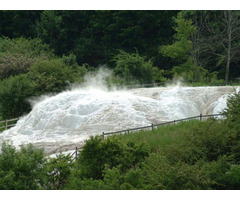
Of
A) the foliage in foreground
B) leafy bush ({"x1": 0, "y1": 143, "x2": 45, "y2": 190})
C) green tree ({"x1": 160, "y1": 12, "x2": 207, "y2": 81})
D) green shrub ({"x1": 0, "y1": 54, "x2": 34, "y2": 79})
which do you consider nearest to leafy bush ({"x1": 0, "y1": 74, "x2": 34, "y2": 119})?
green shrub ({"x1": 0, "y1": 54, "x2": 34, "y2": 79})

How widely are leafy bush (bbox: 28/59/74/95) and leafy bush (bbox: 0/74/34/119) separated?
913 mm

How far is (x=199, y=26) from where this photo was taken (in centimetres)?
4475

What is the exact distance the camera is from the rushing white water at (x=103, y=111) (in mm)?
24000

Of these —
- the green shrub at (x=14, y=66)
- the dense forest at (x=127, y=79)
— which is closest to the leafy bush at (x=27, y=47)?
the dense forest at (x=127, y=79)

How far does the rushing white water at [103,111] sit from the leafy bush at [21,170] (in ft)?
27.8

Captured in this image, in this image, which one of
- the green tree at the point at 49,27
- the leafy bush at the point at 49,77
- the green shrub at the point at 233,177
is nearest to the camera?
the green shrub at the point at 233,177

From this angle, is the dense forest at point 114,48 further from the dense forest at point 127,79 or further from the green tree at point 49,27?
the dense forest at point 127,79

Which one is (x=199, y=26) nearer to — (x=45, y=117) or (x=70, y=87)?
(x=70, y=87)

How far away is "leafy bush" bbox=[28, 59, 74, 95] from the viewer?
105ft

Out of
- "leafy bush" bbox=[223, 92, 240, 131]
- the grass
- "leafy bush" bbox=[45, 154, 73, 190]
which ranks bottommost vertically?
"leafy bush" bbox=[45, 154, 73, 190]

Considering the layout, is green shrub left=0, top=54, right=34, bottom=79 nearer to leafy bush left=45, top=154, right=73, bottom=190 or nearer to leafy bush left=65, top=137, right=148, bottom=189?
leafy bush left=65, top=137, right=148, bottom=189

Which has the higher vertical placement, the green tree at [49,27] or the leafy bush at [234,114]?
the green tree at [49,27]

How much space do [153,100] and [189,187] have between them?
15.5 metres
